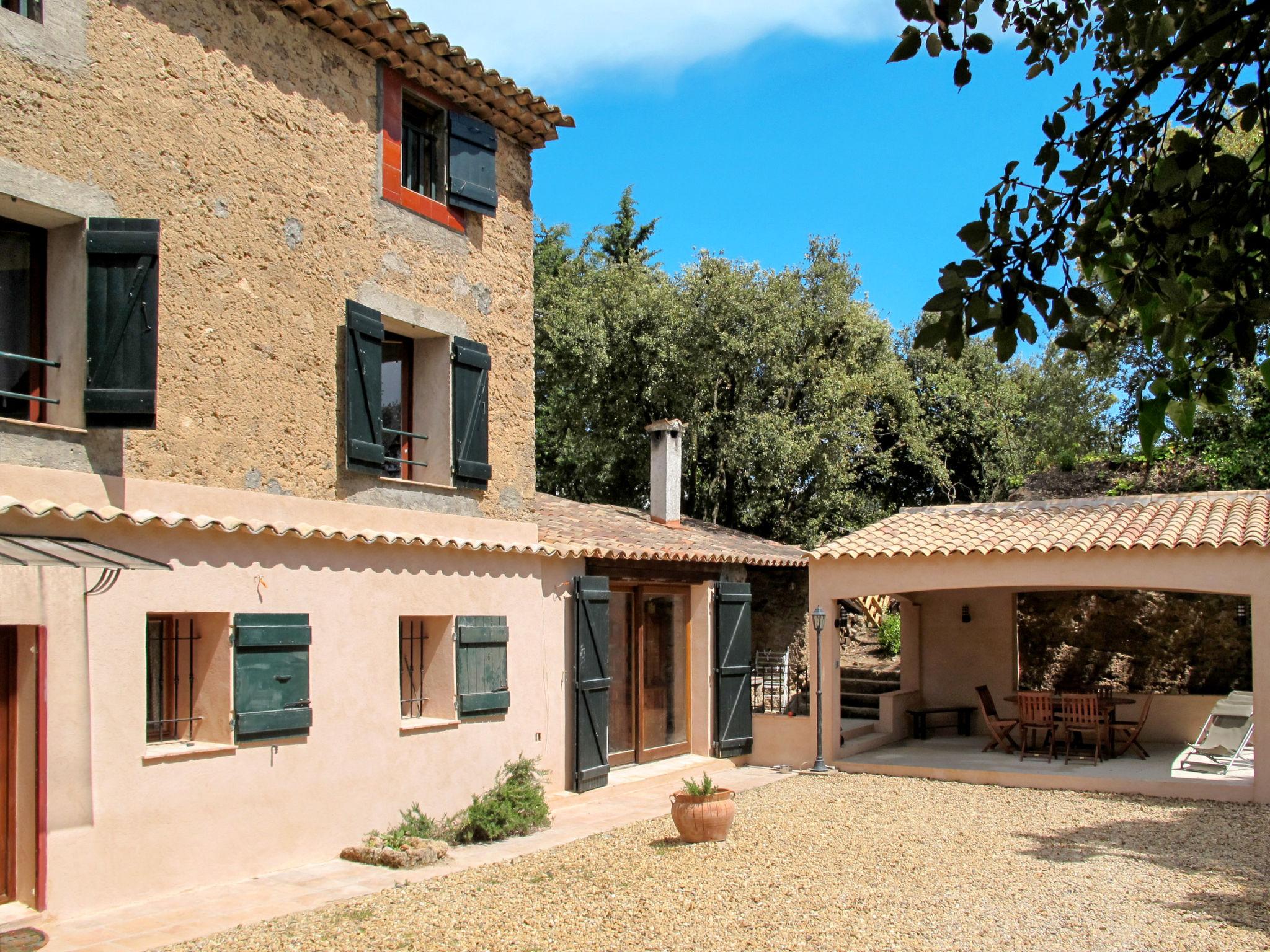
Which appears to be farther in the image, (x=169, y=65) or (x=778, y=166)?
(x=778, y=166)

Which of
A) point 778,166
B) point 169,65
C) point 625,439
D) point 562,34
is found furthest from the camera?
point 625,439

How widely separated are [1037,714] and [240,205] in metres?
10.9

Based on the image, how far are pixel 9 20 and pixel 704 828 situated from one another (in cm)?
773

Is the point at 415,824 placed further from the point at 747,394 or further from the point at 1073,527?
the point at 747,394

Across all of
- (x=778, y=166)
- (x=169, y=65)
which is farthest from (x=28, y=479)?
(x=778, y=166)

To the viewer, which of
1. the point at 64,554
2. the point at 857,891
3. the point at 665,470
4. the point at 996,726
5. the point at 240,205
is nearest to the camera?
the point at 64,554

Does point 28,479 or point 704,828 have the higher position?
point 28,479

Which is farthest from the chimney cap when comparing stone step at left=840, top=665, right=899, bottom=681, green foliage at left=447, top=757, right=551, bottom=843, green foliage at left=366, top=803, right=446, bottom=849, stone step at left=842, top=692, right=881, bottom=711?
green foliage at left=366, top=803, right=446, bottom=849

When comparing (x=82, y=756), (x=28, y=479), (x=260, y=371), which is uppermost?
(x=260, y=371)

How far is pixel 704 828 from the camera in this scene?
938cm

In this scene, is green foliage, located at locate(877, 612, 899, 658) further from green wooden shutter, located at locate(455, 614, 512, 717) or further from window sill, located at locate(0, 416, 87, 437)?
window sill, located at locate(0, 416, 87, 437)

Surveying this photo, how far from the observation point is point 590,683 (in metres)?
11.9

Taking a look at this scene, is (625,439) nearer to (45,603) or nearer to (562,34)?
(562,34)

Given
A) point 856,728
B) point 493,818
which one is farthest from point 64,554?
point 856,728
